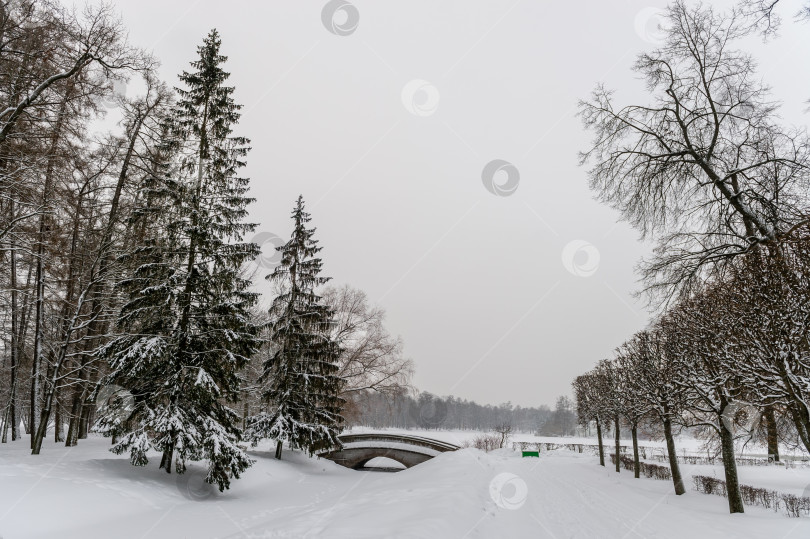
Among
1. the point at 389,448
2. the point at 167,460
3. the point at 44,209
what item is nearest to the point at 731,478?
the point at 167,460

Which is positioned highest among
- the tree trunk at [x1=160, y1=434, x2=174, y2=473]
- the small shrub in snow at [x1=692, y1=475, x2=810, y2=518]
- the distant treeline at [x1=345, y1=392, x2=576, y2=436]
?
the tree trunk at [x1=160, y1=434, x2=174, y2=473]

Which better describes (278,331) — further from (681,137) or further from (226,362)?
(681,137)

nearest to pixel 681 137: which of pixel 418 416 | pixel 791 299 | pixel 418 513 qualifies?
pixel 791 299

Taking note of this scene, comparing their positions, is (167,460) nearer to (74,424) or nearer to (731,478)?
(74,424)

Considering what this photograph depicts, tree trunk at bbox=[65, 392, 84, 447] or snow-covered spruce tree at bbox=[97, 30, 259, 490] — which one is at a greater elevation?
snow-covered spruce tree at bbox=[97, 30, 259, 490]

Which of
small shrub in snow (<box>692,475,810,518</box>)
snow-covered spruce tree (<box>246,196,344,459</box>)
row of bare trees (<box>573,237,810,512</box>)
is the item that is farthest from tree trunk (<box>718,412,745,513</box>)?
snow-covered spruce tree (<box>246,196,344,459</box>)

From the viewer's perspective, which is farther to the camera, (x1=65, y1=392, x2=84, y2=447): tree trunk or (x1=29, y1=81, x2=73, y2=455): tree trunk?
(x1=65, y1=392, x2=84, y2=447): tree trunk

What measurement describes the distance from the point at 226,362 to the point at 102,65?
976cm

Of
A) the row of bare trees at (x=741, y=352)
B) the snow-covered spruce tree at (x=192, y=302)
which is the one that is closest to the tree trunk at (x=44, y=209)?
the snow-covered spruce tree at (x=192, y=302)

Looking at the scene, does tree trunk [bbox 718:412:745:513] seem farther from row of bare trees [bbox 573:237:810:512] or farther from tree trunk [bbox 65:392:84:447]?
Answer: tree trunk [bbox 65:392:84:447]

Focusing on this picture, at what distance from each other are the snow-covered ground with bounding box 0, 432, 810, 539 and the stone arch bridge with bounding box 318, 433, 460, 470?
14788 millimetres

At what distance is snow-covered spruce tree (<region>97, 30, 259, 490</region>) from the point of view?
13914 mm

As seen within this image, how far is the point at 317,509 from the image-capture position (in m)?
12.1

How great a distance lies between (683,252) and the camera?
33.2 feet
